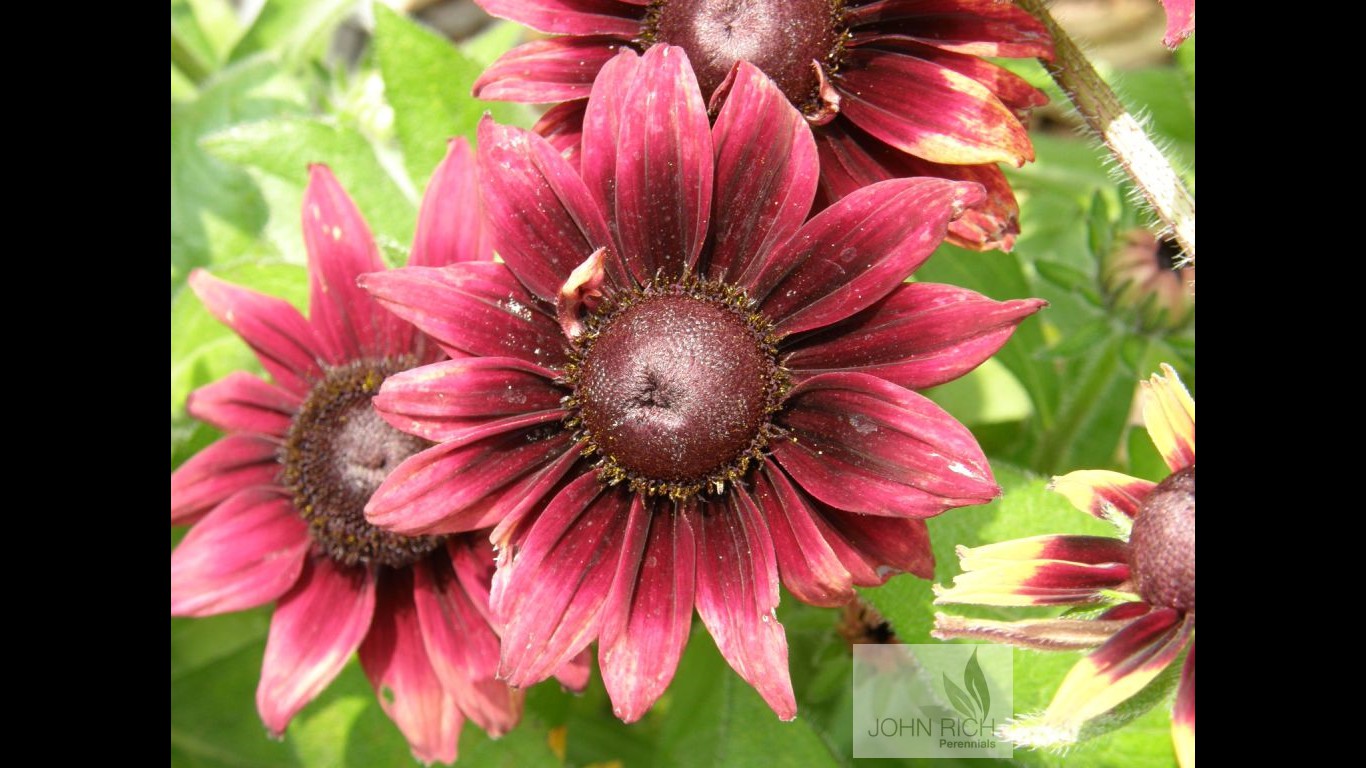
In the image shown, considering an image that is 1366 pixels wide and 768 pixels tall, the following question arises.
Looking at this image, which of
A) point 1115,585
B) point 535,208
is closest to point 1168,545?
point 1115,585

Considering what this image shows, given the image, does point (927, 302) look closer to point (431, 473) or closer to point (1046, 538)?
point (1046, 538)

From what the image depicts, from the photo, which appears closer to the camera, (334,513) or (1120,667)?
(1120,667)

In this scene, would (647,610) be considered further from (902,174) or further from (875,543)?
(902,174)

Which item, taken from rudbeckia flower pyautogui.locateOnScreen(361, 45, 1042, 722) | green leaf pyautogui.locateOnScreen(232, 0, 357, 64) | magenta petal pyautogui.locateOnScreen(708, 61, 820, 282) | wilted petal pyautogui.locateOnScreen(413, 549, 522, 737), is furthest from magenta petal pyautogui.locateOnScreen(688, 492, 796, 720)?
green leaf pyautogui.locateOnScreen(232, 0, 357, 64)

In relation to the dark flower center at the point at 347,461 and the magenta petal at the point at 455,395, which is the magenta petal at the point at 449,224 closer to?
the dark flower center at the point at 347,461

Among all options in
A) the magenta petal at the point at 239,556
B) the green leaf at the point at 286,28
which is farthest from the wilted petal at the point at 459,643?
the green leaf at the point at 286,28
